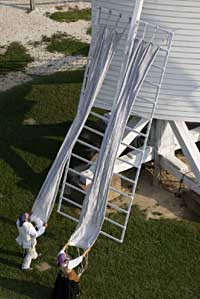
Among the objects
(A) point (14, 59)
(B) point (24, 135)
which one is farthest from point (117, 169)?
(A) point (14, 59)

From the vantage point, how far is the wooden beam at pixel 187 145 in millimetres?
11461

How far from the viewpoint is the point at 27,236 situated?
1017cm

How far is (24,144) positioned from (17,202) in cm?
198

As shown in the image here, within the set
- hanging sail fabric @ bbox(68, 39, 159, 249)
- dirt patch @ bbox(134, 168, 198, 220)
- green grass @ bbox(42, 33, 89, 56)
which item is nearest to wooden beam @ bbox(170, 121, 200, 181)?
A: dirt patch @ bbox(134, 168, 198, 220)

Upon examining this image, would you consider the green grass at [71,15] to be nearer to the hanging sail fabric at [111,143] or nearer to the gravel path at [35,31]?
the gravel path at [35,31]

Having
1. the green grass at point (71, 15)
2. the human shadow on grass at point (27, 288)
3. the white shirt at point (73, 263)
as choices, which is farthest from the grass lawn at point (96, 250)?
the green grass at point (71, 15)

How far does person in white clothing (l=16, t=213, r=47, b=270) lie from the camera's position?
1012cm

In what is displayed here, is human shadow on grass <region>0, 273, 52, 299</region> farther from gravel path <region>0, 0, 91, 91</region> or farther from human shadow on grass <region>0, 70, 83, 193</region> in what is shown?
gravel path <region>0, 0, 91, 91</region>

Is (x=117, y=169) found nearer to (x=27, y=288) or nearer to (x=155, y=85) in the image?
(x=155, y=85)

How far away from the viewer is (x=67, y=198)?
39.1ft

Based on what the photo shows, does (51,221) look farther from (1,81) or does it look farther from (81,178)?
(1,81)

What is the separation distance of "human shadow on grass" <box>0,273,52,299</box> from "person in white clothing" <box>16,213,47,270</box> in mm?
324

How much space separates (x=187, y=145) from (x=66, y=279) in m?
3.51

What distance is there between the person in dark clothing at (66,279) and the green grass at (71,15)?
11.8m
